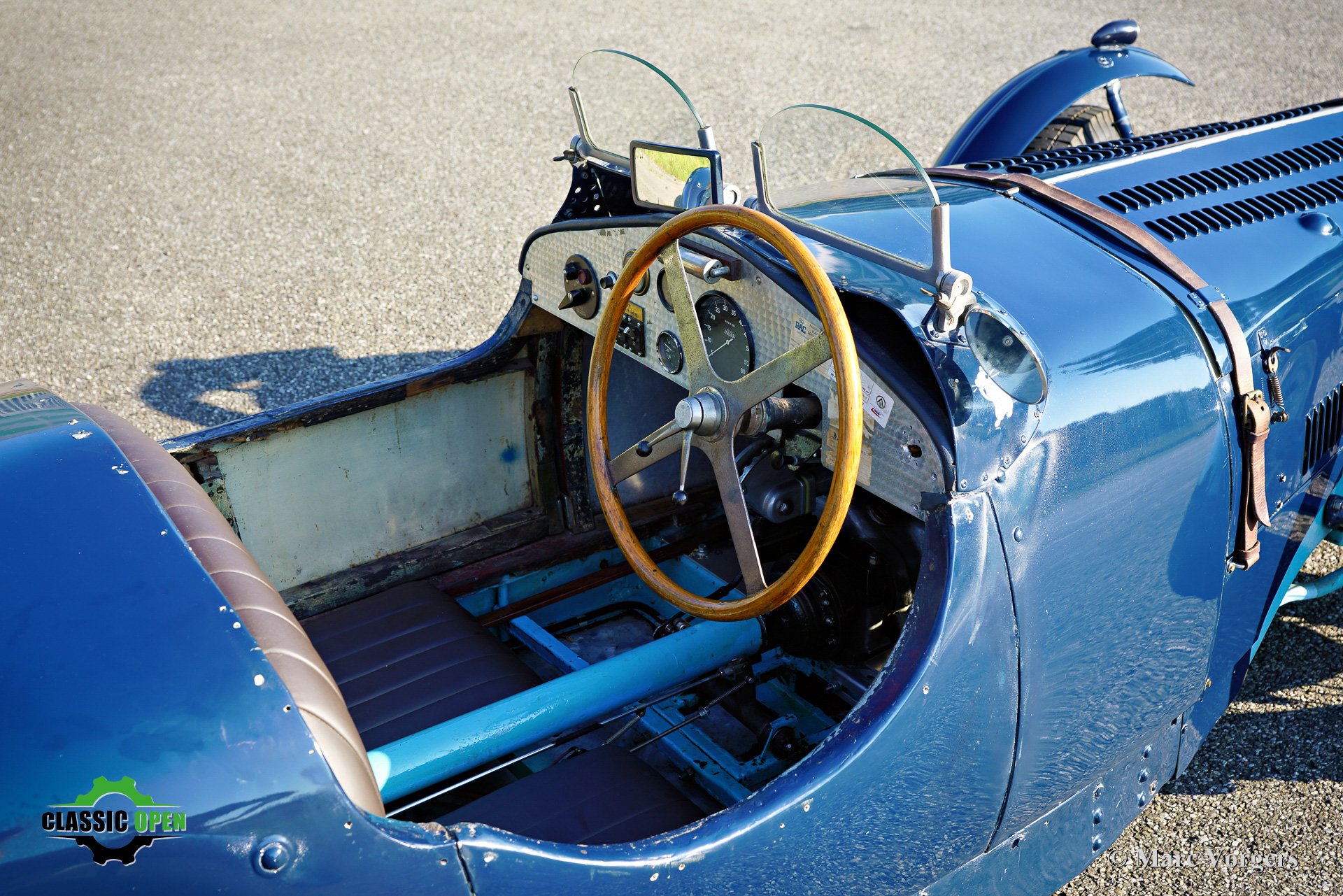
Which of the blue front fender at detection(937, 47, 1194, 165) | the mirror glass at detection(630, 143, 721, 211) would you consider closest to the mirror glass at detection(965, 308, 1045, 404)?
the mirror glass at detection(630, 143, 721, 211)

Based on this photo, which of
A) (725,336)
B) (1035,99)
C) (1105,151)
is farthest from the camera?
(1035,99)

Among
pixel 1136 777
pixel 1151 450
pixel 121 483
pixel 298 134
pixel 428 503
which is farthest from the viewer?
pixel 298 134

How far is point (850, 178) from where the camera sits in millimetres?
2441

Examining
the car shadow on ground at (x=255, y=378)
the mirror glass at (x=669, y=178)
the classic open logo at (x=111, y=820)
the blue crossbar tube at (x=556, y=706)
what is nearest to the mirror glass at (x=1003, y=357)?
the mirror glass at (x=669, y=178)

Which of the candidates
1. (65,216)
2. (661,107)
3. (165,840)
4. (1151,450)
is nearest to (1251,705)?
(1151,450)

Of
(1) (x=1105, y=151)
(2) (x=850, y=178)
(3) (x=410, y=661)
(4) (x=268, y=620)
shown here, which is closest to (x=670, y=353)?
(2) (x=850, y=178)

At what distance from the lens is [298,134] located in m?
7.33

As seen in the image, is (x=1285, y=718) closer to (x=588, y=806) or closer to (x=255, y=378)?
(x=588, y=806)

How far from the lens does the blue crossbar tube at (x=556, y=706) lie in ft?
6.58

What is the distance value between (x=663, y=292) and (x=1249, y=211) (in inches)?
56.7

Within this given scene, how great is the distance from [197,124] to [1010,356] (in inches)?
282

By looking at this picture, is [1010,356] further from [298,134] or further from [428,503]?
[298,134]

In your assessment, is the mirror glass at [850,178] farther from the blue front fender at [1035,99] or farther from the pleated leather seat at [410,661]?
the blue front fender at [1035,99]

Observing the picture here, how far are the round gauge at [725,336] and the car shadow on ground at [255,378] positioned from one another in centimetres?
250
